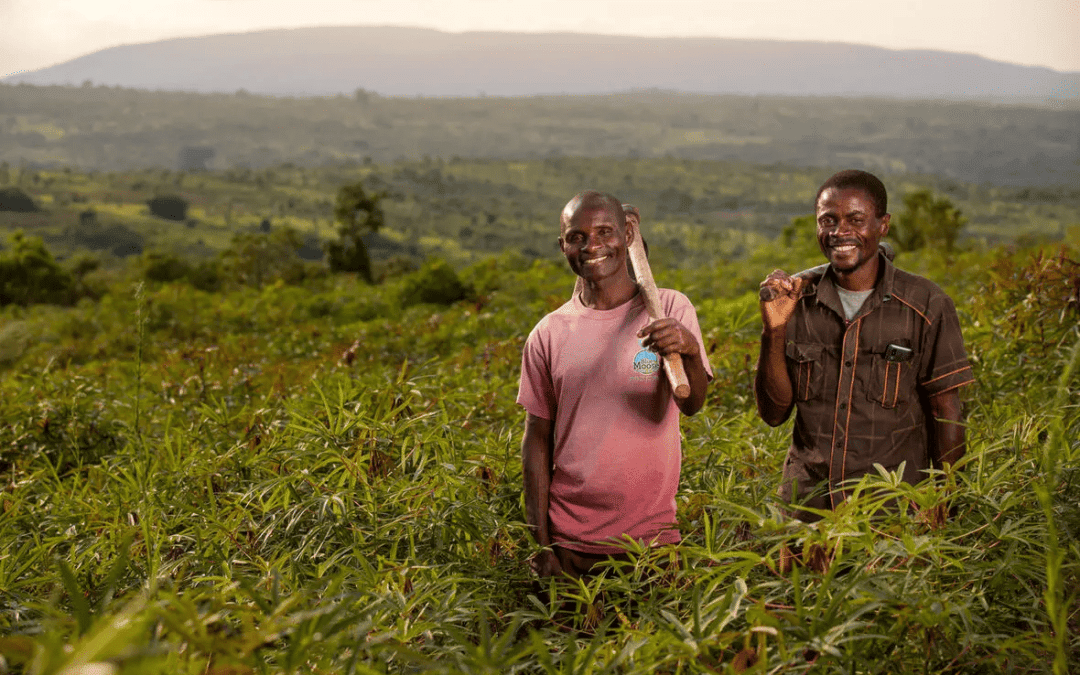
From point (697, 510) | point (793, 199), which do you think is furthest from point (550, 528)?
point (793, 199)

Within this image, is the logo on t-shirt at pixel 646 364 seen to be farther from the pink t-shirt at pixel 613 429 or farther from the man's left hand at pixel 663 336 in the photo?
the man's left hand at pixel 663 336

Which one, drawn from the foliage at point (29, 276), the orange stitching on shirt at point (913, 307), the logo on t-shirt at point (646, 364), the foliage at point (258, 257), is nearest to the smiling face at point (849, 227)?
the orange stitching on shirt at point (913, 307)

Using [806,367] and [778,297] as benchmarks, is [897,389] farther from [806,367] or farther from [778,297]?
[778,297]

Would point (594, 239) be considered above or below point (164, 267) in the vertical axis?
above

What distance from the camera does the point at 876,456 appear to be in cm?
217

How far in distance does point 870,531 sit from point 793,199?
133m

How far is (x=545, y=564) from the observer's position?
2.16 m

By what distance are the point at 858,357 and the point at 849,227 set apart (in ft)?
1.07

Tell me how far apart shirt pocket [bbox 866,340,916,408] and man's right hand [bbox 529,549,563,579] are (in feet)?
2.87

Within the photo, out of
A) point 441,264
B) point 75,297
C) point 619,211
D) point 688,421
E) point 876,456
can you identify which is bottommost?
point 75,297

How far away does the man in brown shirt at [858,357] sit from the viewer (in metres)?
2.14

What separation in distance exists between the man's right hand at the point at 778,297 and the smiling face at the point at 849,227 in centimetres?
12

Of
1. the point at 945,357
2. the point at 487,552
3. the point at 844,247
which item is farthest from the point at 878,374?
the point at 487,552

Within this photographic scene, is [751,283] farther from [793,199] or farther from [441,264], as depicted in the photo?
[793,199]
